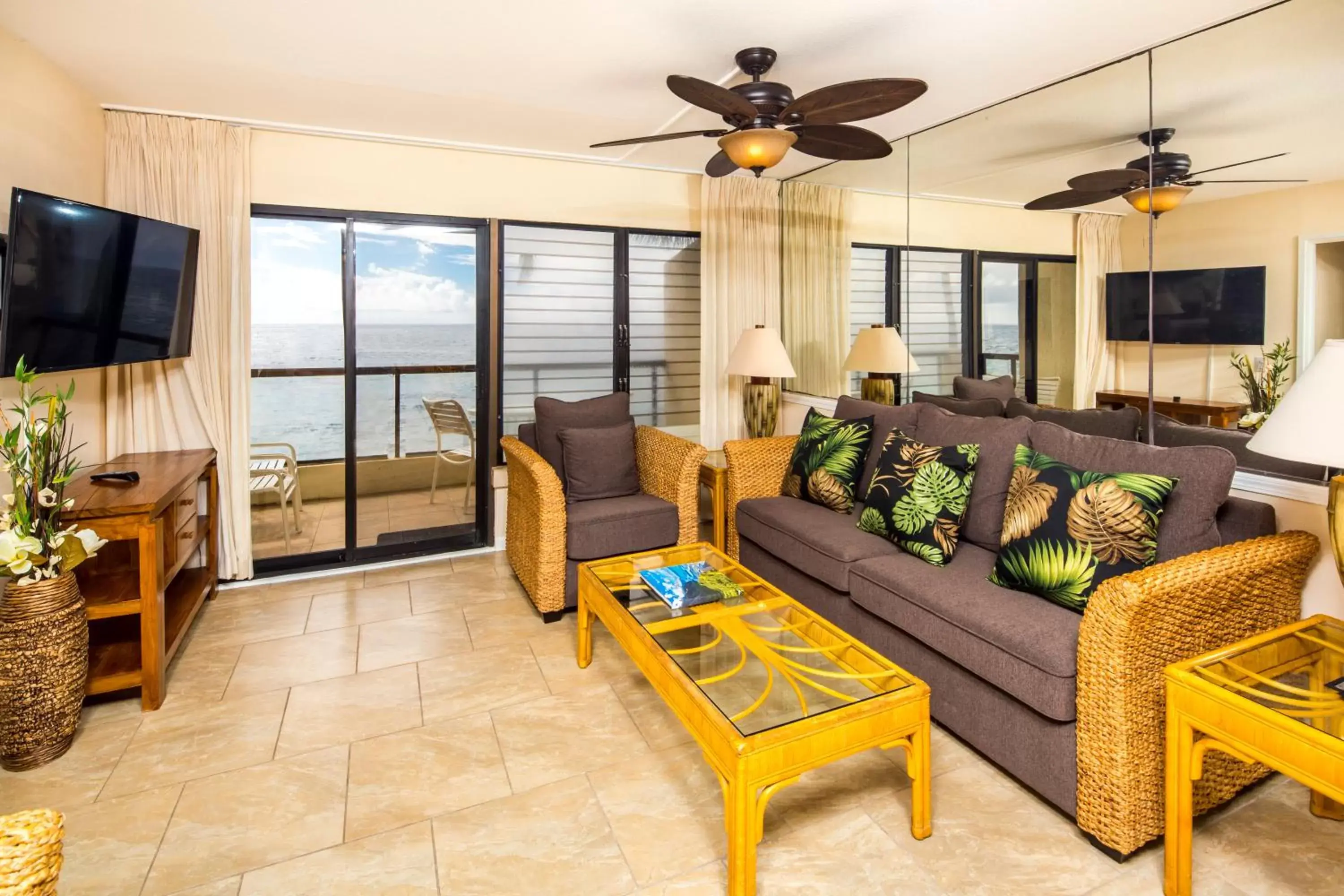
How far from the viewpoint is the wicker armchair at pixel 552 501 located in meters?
3.39

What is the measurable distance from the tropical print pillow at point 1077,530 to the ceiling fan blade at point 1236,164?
1198 millimetres

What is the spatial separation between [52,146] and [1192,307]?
4505 mm

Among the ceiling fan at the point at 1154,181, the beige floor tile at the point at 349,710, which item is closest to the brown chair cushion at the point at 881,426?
the ceiling fan at the point at 1154,181

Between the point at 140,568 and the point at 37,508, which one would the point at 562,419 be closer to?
the point at 140,568

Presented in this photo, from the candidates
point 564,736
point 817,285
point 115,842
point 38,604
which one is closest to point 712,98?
point 564,736

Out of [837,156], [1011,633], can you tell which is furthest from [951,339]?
[1011,633]

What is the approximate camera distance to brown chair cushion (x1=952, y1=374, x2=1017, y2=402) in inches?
135

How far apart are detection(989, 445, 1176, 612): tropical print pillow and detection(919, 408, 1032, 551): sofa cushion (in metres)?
0.32

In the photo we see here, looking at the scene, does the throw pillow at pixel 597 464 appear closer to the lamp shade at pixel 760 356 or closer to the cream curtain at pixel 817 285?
the lamp shade at pixel 760 356

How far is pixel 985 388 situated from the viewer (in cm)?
356

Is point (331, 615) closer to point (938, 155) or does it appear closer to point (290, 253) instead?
point (290, 253)

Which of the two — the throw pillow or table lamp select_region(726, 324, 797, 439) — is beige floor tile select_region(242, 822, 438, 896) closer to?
the throw pillow

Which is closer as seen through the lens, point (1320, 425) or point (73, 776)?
point (1320, 425)

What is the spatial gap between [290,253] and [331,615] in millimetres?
1980
